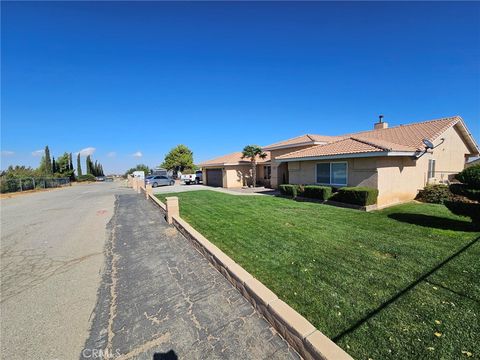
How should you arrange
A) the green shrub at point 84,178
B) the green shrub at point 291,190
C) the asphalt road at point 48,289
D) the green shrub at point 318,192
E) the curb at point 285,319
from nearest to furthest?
the curb at point 285,319, the asphalt road at point 48,289, the green shrub at point 318,192, the green shrub at point 291,190, the green shrub at point 84,178

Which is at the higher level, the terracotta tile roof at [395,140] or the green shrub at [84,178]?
the terracotta tile roof at [395,140]

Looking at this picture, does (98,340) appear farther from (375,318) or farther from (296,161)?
(296,161)

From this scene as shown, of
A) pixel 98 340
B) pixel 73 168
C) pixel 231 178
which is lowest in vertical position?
pixel 98 340

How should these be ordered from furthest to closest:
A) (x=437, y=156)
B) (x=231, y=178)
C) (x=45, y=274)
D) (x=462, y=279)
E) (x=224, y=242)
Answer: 1. (x=231, y=178)
2. (x=437, y=156)
3. (x=224, y=242)
4. (x=45, y=274)
5. (x=462, y=279)

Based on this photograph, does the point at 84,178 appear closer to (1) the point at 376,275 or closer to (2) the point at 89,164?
(2) the point at 89,164

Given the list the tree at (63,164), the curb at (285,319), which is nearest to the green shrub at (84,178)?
the tree at (63,164)

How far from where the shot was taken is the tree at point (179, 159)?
59.5 meters

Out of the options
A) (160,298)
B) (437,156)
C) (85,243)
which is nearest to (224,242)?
(160,298)

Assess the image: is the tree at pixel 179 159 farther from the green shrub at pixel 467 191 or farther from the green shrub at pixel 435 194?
the green shrub at pixel 467 191

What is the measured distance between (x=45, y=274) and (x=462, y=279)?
836 cm

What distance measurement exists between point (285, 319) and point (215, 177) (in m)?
24.0

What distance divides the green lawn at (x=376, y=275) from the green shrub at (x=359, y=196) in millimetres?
1778

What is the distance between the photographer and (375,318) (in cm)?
Answer: 285

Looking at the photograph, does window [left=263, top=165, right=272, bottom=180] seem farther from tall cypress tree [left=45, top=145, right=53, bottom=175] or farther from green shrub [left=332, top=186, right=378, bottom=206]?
tall cypress tree [left=45, top=145, right=53, bottom=175]
